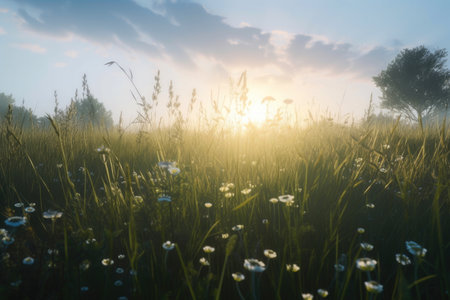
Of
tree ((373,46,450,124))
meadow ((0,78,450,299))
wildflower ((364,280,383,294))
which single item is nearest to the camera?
wildflower ((364,280,383,294))

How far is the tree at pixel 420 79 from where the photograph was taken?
3253 cm

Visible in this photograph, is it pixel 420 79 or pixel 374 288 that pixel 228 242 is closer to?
pixel 374 288

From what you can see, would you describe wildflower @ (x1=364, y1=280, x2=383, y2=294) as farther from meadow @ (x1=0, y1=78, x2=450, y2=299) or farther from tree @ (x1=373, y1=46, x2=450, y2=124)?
tree @ (x1=373, y1=46, x2=450, y2=124)

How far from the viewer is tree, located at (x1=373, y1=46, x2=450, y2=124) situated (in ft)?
107

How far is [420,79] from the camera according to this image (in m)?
33.1

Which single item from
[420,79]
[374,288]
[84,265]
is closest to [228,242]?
[374,288]

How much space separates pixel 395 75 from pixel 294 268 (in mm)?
42561

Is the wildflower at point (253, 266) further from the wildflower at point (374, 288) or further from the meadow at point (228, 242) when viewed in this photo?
the wildflower at point (374, 288)

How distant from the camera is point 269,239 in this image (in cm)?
150

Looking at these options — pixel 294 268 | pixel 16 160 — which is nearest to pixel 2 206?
pixel 16 160

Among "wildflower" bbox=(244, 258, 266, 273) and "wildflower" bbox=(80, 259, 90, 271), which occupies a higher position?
"wildflower" bbox=(244, 258, 266, 273)

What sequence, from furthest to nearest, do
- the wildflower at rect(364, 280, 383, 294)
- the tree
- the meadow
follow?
the tree < the meadow < the wildflower at rect(364, 280, 383, 294)

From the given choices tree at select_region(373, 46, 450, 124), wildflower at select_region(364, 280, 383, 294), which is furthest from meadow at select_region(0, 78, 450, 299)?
tree at select_region(373, 46, 450, 124)

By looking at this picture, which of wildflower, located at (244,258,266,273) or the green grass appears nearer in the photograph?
wildflower, located at (244,258,266,273)
